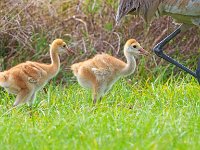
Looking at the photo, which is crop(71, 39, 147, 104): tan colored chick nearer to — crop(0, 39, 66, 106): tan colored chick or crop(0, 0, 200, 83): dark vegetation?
crop(0, 39, 66, 106): tan colored chick

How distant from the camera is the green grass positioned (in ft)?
17.9

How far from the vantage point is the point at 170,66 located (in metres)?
9.52

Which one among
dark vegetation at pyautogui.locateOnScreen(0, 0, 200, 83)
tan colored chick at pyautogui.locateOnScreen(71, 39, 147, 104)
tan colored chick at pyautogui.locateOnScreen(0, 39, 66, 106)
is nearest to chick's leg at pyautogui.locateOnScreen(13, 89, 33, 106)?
tan colored chick at pyautogui.locateOnScreen(0, 39, 66, 106)

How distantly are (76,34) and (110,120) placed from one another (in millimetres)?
3988

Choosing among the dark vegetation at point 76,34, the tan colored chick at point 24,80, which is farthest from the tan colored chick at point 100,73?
the dark vegetation at point 76,34

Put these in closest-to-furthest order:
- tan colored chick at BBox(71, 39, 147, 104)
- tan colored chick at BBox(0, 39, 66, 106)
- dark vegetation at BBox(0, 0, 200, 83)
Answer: tan colored chick at BBox(0, 39, 66, 106) → tan colored chick at BBox(71, 39, 147, 104) → dark vegetation at BBox(0, 0, 200, 83)

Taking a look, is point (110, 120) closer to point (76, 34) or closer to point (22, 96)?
point (22, 96)

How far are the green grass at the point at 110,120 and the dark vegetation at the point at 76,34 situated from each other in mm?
1524

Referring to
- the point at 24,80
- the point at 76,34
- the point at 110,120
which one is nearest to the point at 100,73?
the point at 24,80

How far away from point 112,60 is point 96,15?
8.84ft

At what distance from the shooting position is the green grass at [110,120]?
17.9 feet

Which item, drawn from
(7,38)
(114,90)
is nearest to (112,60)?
(114,90)

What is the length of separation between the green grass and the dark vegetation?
1.52 meters

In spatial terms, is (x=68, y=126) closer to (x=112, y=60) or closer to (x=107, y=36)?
(x=112, y=60)
